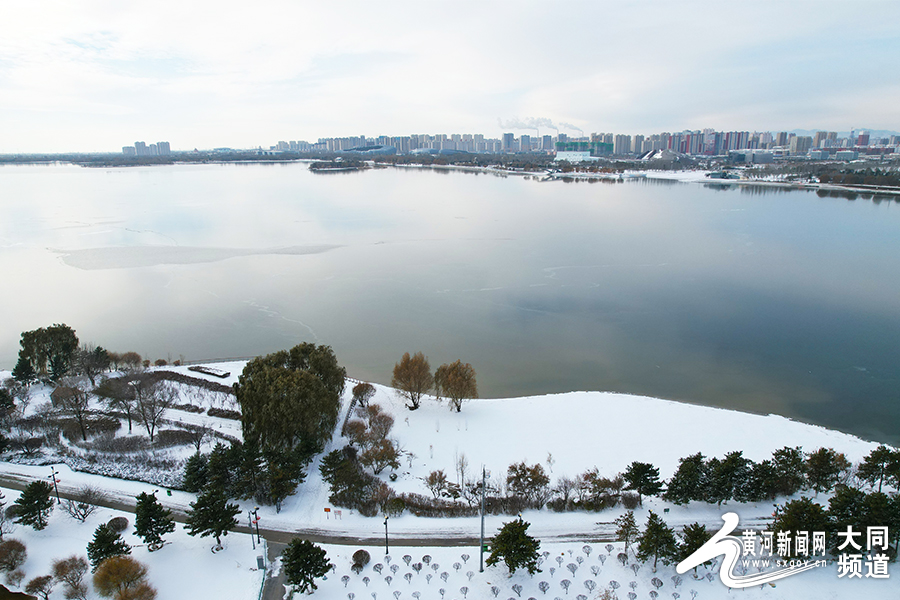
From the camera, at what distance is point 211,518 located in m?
7.38

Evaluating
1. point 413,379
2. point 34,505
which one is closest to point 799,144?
point 413,379

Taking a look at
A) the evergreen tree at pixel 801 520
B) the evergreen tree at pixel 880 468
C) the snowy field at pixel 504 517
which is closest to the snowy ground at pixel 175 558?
the snowy field at pixel 504 517

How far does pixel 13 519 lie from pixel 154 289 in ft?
45.5

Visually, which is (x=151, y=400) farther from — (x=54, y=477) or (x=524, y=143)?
(x=524, y=143)

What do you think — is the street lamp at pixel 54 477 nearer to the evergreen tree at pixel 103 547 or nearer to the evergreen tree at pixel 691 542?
the evergreen tree at pixel 103 547

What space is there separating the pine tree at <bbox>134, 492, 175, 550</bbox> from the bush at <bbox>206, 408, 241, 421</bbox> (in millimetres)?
3911

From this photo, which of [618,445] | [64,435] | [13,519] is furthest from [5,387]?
[618,445]

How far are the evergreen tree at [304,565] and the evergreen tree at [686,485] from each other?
544cm

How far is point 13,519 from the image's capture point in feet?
26.2

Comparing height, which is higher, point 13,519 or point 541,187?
point 541,187

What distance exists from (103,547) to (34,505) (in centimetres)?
166

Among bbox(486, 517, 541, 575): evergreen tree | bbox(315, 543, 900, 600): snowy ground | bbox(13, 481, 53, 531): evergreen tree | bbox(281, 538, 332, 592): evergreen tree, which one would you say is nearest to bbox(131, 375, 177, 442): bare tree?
bbox(13, 481, 53, 531): evergreen tree

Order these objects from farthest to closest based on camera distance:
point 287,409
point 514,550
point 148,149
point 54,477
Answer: point 148,149 < point 287,409 < point 54,477 < point 514,550

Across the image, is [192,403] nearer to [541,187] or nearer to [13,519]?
[13,519]
